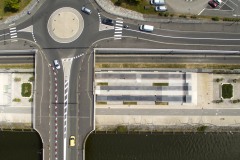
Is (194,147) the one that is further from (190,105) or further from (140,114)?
(140,114)

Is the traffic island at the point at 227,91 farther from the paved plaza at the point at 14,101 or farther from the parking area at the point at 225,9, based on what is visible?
the paved plaza at the point at 14,101

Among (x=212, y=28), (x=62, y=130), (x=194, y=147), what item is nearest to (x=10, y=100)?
Result: (x=62, y=130)

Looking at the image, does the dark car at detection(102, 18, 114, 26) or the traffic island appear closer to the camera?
the traffic island

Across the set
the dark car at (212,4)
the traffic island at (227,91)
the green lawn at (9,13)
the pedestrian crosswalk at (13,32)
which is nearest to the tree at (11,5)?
the green lawn at (9,13)

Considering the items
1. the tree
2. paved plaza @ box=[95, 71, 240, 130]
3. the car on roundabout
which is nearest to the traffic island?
paved plaza @ box=[95, 71, 240, 130]

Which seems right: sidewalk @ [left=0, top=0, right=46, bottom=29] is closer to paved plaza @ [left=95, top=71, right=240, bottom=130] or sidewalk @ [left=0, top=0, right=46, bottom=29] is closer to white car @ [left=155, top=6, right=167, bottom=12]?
paved plaza @ [left=95, top=71, right=240, bottom=130]
